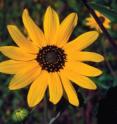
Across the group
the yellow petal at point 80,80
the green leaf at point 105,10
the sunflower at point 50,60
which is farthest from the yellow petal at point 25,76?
the green leaf at point 105,10

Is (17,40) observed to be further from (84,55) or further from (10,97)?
(10,97)

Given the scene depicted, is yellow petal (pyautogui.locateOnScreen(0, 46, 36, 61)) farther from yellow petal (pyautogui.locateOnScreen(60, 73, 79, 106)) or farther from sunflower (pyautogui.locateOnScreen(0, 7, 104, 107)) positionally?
yellow petal (pyautogui.locateOnScreen(60, 73, 79, 106))

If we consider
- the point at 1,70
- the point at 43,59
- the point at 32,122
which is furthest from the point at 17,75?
the point at 32,122

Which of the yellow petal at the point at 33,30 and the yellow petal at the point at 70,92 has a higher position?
the yellow petal at the point at 33,30

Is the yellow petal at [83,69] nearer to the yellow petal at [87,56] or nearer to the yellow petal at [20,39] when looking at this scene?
the yellow petal at [87,56]

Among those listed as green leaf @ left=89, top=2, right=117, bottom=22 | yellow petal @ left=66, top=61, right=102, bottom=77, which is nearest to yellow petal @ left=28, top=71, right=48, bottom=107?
yellow petal @ left=66, top=61, right=102, bottom=77

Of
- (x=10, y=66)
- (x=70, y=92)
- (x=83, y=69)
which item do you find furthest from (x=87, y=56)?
(x=10, y=66)
